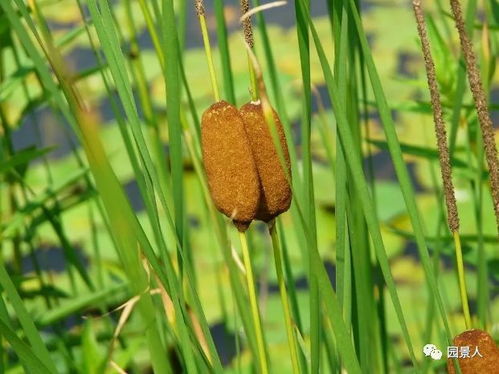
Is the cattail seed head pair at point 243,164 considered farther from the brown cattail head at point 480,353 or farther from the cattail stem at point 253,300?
the brown cattail head at point 480,353

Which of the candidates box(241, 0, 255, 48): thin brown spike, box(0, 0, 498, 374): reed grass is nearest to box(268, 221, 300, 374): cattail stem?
box(0, 0, 498, 374): reed grass

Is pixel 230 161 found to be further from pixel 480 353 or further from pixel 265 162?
pixel 480 353

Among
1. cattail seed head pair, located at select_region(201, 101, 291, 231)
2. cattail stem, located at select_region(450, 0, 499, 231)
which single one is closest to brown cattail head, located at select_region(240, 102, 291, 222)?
cattail seed head pair, located at select_region(201, 101, 291, 231)

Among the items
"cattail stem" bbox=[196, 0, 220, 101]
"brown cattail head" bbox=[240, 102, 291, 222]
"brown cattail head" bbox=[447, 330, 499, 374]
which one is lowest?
"brown cattail head" bbox=[447, 330, 499, 374]

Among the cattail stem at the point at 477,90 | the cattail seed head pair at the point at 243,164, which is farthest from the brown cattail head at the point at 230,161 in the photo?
the cattail stem at the point at 477,90

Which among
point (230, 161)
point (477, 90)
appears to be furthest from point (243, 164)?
point (477, 90)

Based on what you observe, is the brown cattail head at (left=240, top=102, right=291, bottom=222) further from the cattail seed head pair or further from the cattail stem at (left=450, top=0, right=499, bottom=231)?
the cattail stem at (left=450, top=0, right=499, bottom=231)

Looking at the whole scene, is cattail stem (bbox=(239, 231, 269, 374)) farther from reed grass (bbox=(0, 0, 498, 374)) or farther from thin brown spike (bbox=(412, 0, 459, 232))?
thin brown spike (bbox=(412, 0, 459, 232))

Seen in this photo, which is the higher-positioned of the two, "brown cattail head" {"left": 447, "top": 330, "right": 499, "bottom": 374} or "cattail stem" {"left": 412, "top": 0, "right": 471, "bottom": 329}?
"cattail stem" {"left": 412, "top": 0, "right": 471, "bottom": 329}
